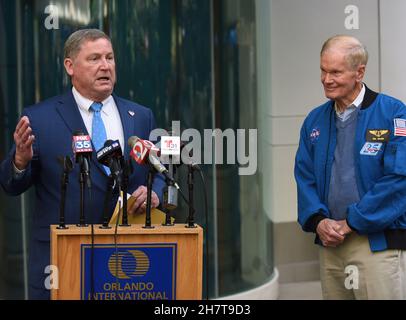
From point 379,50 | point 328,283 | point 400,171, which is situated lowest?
point 328,283

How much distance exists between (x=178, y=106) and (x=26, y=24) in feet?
4.50

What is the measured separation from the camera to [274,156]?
363 inches

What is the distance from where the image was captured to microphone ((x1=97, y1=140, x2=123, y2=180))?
404 centimetres

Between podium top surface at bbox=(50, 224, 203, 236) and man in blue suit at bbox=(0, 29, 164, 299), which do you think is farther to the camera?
man in blue suit at bbox=(0, 29, 164, 299)

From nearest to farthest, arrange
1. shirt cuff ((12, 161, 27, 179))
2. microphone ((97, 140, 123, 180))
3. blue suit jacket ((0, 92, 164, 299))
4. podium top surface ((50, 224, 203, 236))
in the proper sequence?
podium top surface ((50, 224, 203, 236)), microphone ((97, 140, 123, 180)), shirt cuff ((12, 161, 27, 179)), blue suit jacket ((0, 92, 164, 299))

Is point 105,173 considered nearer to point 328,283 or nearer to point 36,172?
point 36,172

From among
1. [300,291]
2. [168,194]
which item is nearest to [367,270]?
[168,194]

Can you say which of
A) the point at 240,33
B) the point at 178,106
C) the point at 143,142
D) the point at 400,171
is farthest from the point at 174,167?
the point at 240,33

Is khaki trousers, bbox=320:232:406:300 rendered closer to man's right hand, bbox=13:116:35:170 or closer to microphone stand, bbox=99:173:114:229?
microphone stand, bbox=99:173:114:229

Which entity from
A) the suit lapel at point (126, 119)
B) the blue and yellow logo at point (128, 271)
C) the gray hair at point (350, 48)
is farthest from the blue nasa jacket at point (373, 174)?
the blue and yellow logo at point (128, 271)

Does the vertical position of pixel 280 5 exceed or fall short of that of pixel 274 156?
it exceeds it

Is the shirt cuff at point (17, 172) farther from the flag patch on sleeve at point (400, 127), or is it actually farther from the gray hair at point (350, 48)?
the flag patch on sleeve at point (400, 127)

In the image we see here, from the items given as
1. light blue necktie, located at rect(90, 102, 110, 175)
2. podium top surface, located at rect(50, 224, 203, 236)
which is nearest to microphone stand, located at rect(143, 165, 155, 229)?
podium top surface, located at rect(50, 224, 203, 236)

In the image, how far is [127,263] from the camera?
13.0 feet
